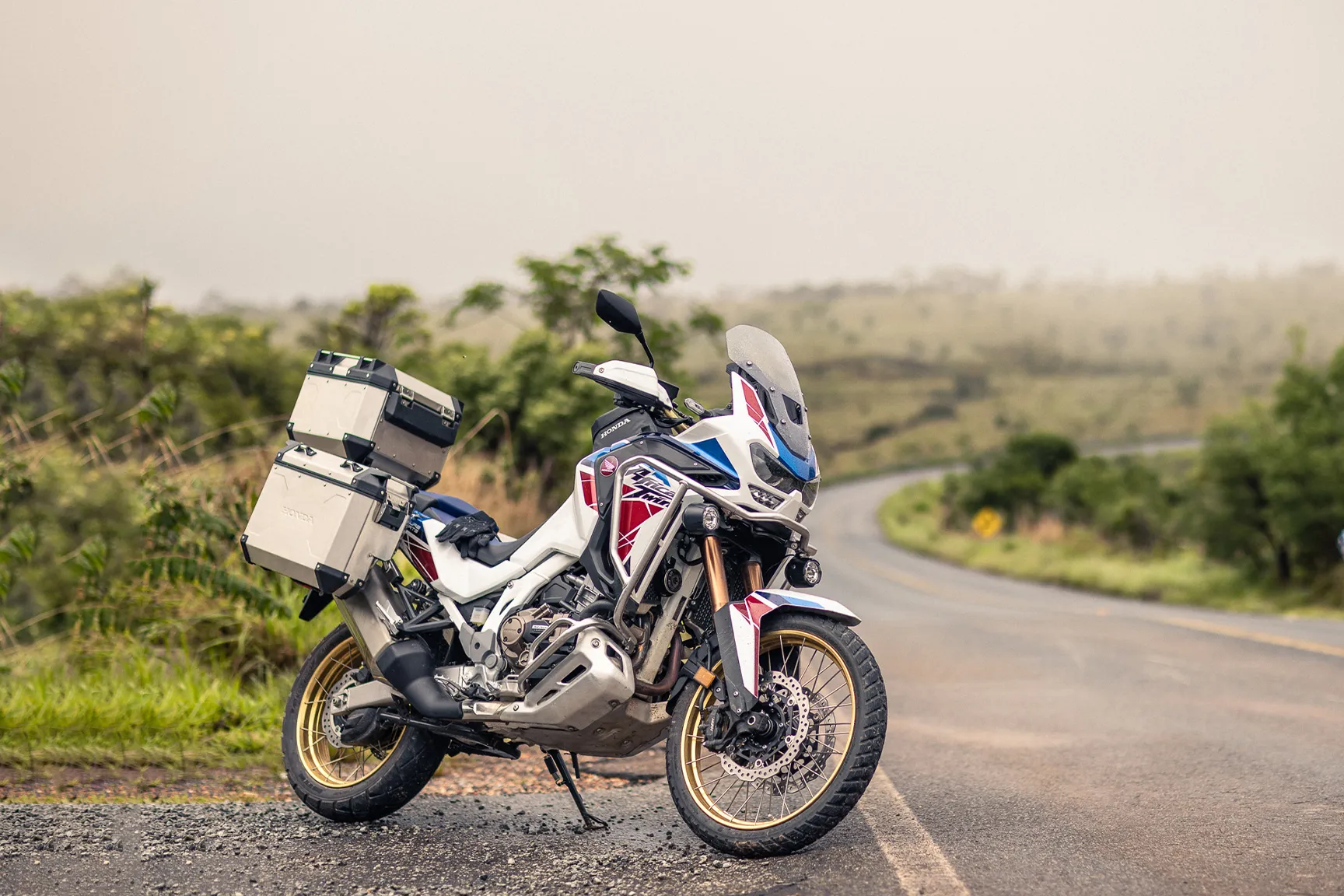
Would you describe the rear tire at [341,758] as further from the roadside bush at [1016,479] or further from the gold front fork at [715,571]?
→ the roadside bush at [1016,479]

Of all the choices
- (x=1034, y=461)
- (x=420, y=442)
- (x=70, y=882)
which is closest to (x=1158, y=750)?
(x=420, y=442)

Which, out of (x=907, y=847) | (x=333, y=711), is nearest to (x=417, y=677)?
(x=333, y=711)

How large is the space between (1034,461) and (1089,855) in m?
64.2

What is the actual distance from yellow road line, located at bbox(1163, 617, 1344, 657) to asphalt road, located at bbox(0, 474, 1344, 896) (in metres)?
3.11

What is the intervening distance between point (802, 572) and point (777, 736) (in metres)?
0.72

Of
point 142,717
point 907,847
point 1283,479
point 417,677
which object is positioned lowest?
point 1283,479

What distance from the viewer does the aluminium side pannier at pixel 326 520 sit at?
5.29 meters

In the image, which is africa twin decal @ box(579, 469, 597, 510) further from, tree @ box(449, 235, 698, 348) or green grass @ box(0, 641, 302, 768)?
tree @ box(449, 235, 698, 348)

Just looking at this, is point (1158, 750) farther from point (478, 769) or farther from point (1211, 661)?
point (1211, 661)

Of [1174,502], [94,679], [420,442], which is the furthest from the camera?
[1174,502]

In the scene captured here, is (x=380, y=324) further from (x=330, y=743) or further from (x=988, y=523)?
(x=988, y=523)

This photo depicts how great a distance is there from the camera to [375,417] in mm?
5398

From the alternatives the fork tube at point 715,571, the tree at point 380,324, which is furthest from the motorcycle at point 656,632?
the tree at point 380,324

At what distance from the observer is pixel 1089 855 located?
4660mm
